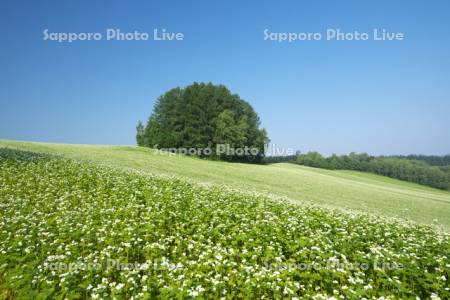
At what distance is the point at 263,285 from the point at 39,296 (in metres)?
4.60

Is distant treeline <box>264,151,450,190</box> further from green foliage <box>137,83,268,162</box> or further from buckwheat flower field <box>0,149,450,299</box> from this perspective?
buckwheat flower field <box>0,149,450,299</box>

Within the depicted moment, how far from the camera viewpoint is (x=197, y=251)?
8.34m

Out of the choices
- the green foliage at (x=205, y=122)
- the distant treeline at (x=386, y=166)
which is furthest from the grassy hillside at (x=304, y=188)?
the distant treeline at (x=386, y=166)

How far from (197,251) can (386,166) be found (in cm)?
11279

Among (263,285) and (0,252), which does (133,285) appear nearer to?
(263,285)

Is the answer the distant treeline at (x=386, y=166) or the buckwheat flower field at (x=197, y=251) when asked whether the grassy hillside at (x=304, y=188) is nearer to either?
the buckwheat flower field at (x=197, y=251)

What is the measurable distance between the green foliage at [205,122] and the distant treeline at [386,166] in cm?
1981

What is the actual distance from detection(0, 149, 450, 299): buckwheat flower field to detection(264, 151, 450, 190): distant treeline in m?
75.4

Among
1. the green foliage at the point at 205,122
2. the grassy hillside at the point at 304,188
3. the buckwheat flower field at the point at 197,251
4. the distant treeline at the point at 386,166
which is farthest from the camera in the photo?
the distant treeline at the point at 386,166

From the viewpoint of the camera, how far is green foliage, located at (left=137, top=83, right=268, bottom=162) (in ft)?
208

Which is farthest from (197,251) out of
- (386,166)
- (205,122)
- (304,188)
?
(386,166)

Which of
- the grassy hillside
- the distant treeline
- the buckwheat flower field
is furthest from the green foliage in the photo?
the buckwheat flower field

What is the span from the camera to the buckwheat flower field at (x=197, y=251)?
6.27 m

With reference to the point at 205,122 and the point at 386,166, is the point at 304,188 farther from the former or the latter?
the point at 386,166
